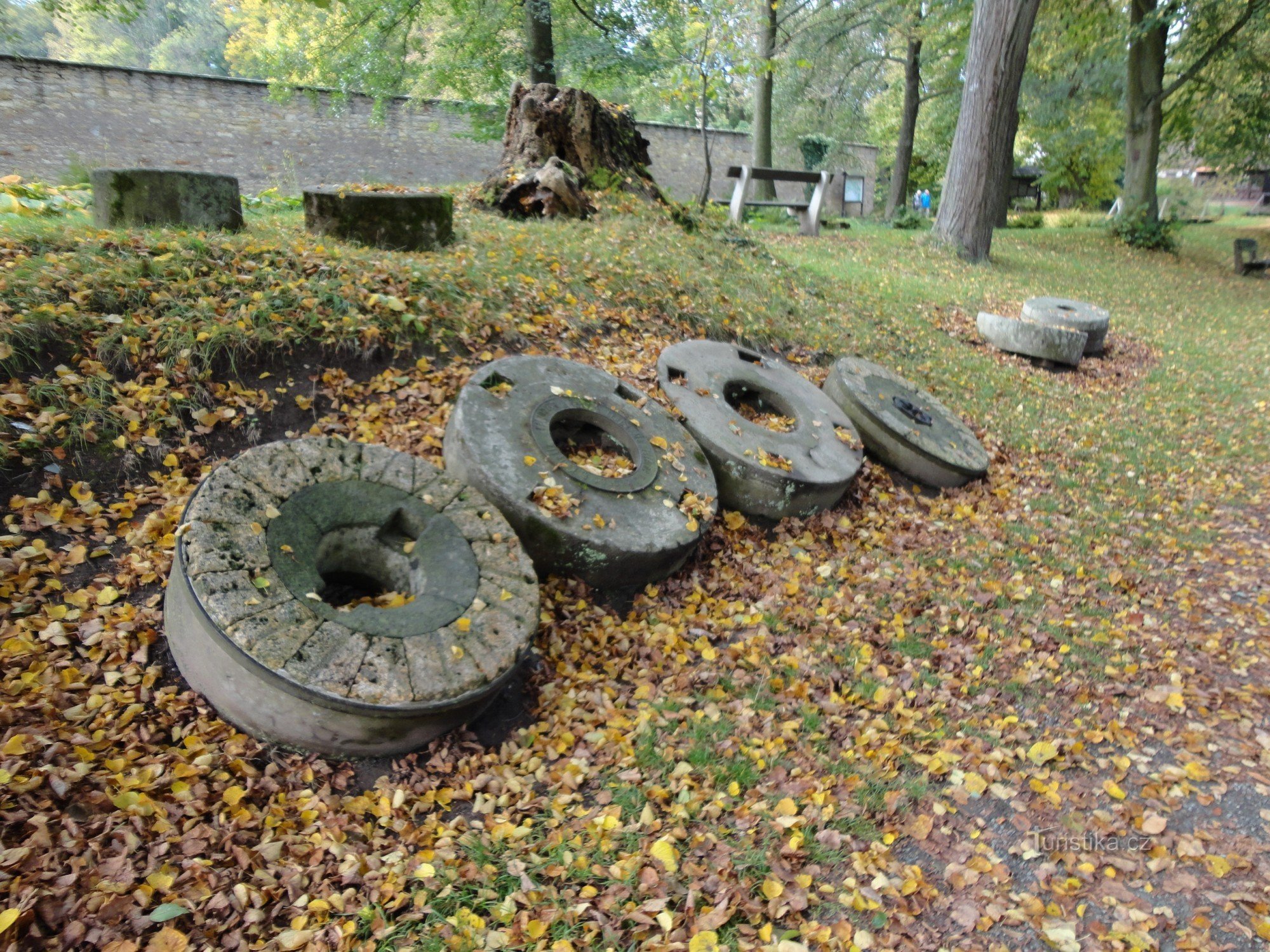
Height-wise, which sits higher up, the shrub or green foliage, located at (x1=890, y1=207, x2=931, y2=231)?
the shrub

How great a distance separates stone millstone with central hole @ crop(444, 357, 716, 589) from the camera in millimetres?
4000

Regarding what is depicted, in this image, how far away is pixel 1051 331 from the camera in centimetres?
926

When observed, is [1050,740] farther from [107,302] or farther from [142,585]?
[107,302]

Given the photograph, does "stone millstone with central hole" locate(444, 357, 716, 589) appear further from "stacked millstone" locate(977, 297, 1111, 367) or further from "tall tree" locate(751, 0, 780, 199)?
"tall tree" locate(751, 0, 780, 199)

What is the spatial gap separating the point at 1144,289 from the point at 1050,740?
13889 mm

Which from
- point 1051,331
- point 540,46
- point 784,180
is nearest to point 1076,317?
point 1051,331

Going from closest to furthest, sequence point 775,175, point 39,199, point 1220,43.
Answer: point 39,199 → point 775,175 → point 1220,43

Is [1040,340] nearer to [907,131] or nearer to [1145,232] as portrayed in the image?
[1145,232]

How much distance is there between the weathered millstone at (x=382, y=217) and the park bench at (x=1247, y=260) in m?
18.6

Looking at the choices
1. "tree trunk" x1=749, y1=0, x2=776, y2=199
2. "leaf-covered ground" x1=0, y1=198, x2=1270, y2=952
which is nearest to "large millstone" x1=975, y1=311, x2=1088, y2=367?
"leaf-covered ground" x1=0, y1=198, x2=1270, y2=952

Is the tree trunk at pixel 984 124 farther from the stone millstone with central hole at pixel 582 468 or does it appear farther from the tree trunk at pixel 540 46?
the stone millstone with central hole at pixel 582 468

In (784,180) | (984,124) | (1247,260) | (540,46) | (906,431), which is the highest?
(540,46)

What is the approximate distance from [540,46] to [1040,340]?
28.3 ft

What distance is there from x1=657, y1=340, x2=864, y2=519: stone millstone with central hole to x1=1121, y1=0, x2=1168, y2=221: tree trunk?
15.8 metres
